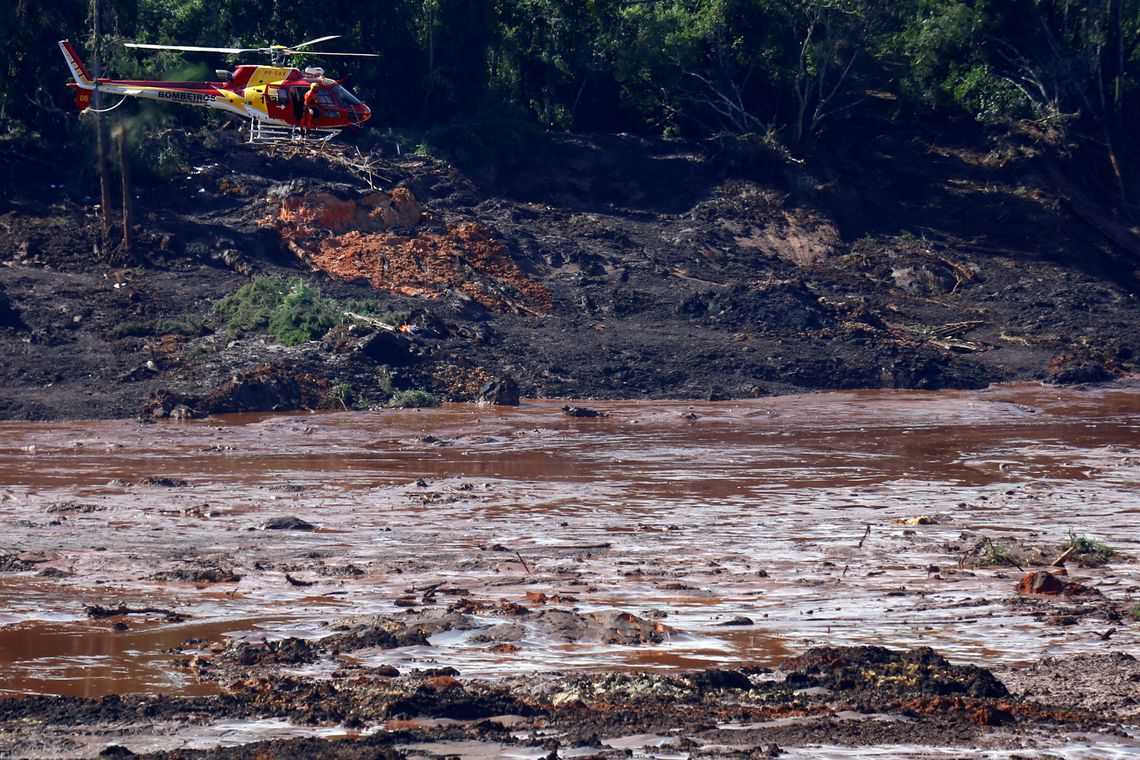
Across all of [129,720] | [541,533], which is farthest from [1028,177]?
[129,720]

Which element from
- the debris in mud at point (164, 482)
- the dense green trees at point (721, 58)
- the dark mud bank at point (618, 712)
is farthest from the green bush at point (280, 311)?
the dark mud bank at point (618, 712)

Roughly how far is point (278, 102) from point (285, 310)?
411cm

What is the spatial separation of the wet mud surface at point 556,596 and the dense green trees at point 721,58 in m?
13.9

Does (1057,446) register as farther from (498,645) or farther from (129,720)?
(129,720)

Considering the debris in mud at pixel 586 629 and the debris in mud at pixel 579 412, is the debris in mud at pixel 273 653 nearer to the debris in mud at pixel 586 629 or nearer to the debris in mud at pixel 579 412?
the debris in mud at pixel 586 629

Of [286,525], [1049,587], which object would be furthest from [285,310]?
[1049,587]

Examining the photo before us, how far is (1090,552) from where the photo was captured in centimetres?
1180

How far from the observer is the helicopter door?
64.5 ft

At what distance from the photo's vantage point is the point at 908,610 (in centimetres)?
1005

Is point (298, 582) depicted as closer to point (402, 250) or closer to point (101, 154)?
point (402, 250)

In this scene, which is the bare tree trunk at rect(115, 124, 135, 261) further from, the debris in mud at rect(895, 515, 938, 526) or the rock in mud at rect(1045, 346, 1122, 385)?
the rock in mud at rect(1045, 346, 1122, 385)

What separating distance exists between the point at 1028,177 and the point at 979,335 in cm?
755

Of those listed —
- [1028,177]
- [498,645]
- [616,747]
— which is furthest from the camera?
[1028,177]

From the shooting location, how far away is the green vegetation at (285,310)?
74.0 feet
